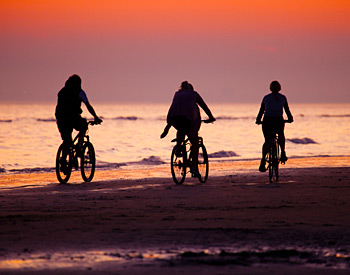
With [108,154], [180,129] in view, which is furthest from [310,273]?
[108,154]

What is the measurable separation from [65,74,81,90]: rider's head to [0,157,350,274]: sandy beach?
208cm

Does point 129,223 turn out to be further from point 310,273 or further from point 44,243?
point 310,273

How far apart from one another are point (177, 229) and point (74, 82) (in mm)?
7045

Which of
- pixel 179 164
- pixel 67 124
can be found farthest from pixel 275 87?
pixel 67 124

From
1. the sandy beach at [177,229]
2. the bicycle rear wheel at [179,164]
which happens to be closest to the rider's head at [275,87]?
the sandy beach at [177,229]

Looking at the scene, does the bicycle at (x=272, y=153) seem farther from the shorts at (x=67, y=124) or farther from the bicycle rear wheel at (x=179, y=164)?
the shorts at (x=67, y=124)

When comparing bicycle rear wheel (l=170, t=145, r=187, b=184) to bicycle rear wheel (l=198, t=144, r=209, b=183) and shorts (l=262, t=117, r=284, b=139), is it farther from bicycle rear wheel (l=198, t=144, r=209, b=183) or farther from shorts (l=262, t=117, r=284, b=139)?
shorts (l=262, t=117, r=284, b=139)

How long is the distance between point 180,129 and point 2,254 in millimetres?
7971

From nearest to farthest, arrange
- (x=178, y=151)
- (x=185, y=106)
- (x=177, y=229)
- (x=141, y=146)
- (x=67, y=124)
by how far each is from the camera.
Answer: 1. (x=177, y=229)
2. (x=178, y=151)
3. (x=185, y=106)
4. (x=67, y=124)
5. (x=141, y=146)

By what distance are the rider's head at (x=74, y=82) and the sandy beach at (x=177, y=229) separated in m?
2.08

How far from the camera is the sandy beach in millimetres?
5902

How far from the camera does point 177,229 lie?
7.82 metres

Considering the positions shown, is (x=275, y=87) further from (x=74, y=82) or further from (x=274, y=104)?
(x=74, y=82)

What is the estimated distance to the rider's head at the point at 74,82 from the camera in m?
A: 14.2
